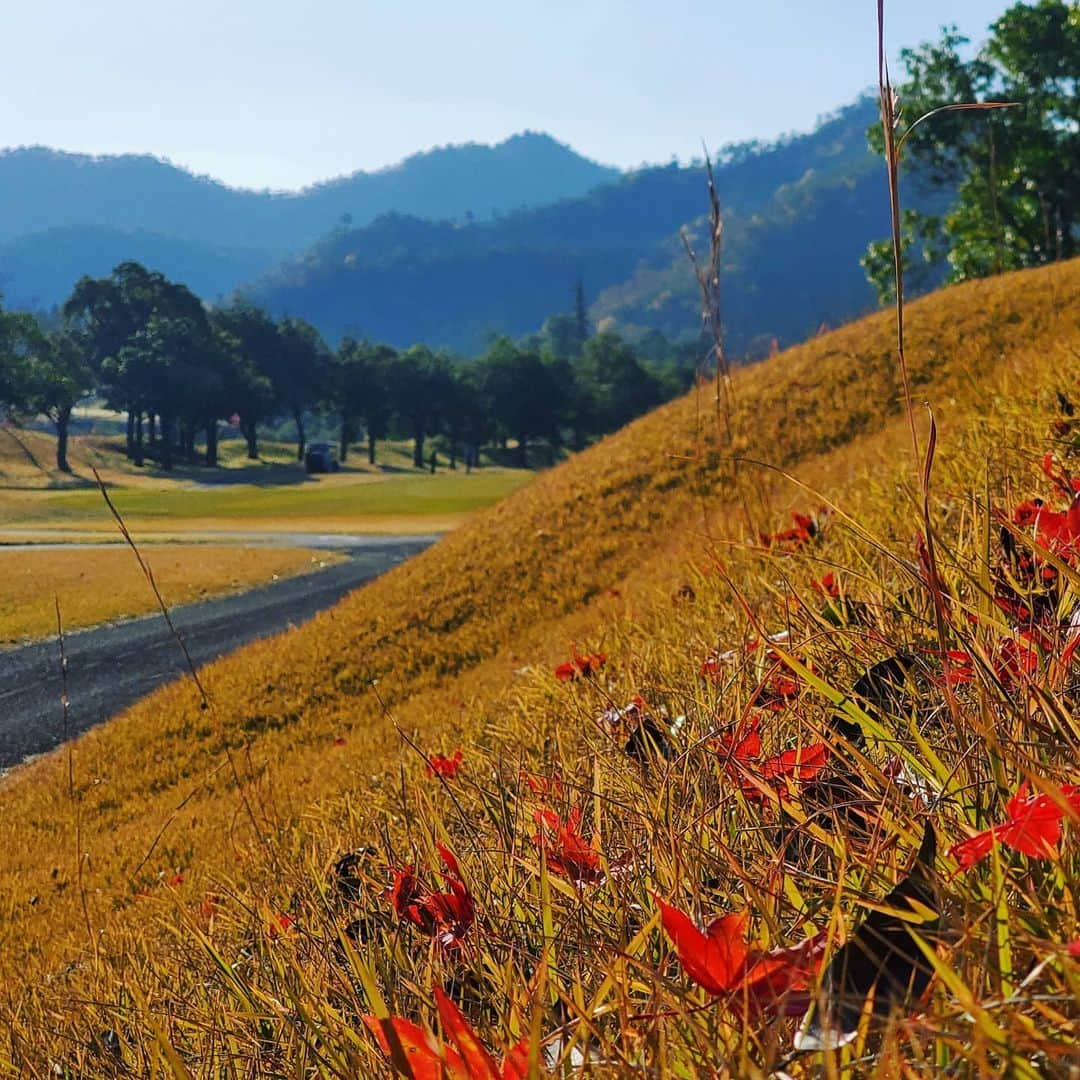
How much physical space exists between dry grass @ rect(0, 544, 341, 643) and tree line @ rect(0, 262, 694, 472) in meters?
0.90

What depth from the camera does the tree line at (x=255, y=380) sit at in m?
6.99

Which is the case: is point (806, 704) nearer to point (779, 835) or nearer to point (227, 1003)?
point (779, 835)

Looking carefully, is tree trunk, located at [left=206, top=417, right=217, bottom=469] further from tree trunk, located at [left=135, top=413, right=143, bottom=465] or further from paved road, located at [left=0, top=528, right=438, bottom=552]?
tree trunk, located at [left=135, top=413, right=143, bottom=465]

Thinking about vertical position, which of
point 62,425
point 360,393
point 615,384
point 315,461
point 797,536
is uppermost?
point 615,384

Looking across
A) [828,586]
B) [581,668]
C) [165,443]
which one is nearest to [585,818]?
[828,586]

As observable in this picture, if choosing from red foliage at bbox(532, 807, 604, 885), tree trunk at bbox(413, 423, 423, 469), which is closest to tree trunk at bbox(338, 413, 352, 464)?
tree trunk at bbox(413, 423, 423, 469)

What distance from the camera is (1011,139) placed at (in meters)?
27.7

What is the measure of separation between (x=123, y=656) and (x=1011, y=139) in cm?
2850

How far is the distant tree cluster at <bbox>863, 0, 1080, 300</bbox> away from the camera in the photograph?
2678cm

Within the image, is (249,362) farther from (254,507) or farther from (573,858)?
(573,858)

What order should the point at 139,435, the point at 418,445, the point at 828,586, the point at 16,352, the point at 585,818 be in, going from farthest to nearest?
the point at 418,445
the point at 139,435
the point at 16,352
the point at 828,586
the point at 585,818

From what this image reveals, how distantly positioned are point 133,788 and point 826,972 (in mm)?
5027

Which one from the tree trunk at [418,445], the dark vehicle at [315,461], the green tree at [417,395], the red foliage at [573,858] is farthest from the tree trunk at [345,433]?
the red foliage at [573,858]

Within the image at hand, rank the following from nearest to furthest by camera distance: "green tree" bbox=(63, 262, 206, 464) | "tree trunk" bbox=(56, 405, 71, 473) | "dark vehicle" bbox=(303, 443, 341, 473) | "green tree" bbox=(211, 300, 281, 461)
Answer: "tree trunk" bbox=(56, 405, 71, 473), "green tree" bbox=(63, 262, 206, 464), "green tree" bbox=(211, 300, 281, 461), "dark vehicle" bbox=(303, 443, 341, 473)
